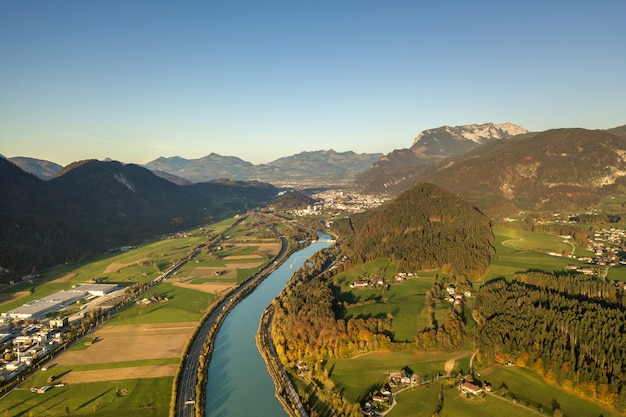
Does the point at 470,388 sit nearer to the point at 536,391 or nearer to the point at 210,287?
the point at 536,391

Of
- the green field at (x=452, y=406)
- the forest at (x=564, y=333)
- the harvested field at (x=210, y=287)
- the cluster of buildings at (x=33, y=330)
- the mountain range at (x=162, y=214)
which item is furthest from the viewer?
the mountain range at (x=162, y=214)

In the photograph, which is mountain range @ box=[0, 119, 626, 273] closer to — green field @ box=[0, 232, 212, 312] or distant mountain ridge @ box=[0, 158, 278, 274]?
distant mountain ridge @ box=[0, 158, 278, 274]

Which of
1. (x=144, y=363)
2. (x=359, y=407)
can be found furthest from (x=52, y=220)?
(x=359, y=407)

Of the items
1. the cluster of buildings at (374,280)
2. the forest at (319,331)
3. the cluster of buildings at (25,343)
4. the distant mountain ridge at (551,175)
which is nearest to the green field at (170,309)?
the cluster of buildings at (25,343)

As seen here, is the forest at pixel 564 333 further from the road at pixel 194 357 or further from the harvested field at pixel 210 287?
the harvested field at pixel 210 287

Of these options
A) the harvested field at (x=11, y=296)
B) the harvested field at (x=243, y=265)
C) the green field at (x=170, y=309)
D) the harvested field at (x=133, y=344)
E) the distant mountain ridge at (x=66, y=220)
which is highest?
the distant mountain ridge at (x=66, y=220)

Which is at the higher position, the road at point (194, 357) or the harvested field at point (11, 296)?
the harvested field at point (11, 296)
